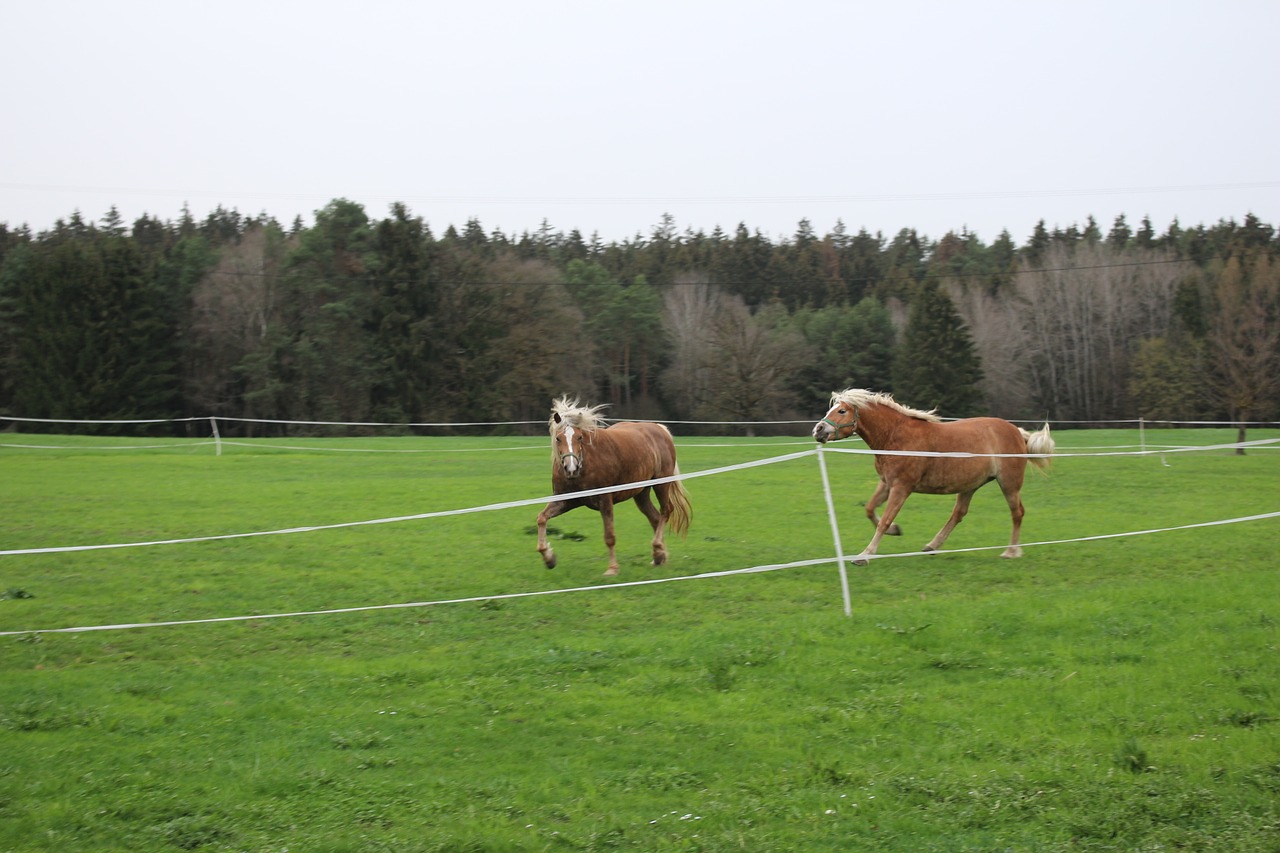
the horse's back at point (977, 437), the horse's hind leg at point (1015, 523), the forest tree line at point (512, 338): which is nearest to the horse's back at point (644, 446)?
the horse's back at point (977, 437)

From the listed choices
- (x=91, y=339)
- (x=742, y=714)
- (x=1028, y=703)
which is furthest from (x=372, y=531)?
(x=91, y=339)

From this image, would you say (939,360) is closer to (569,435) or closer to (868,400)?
(868,400)

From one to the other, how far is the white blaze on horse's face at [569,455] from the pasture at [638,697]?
3.76 feet

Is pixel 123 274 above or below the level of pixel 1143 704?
above

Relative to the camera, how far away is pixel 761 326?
6688 centimetres

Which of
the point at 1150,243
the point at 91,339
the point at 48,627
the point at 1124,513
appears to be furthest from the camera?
the point at 1150,243

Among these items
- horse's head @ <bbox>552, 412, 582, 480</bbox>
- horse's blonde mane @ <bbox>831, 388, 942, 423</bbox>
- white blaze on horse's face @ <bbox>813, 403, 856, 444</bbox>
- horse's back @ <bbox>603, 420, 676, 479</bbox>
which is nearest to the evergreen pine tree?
horse's blonde mane @ <bbox>831, 388, 942, 423</bbox>

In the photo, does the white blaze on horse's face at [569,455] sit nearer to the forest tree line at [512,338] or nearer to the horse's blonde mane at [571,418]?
the horse's blonde mane at [571,418]

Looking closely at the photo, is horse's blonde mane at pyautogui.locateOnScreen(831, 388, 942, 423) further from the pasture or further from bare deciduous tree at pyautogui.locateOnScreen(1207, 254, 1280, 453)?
bare deciduous tree at pyautogui.locateOnScreen(1207, 254, 1280, 453)

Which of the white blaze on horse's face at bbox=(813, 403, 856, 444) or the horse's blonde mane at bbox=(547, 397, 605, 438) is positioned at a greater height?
the horse's blonde mane at bbox=(547, 397, 605, 438)

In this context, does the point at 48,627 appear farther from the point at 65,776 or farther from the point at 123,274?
the point at 123,274

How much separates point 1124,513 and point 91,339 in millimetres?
51391

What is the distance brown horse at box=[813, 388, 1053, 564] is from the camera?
37.9ft

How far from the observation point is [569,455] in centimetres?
1066
